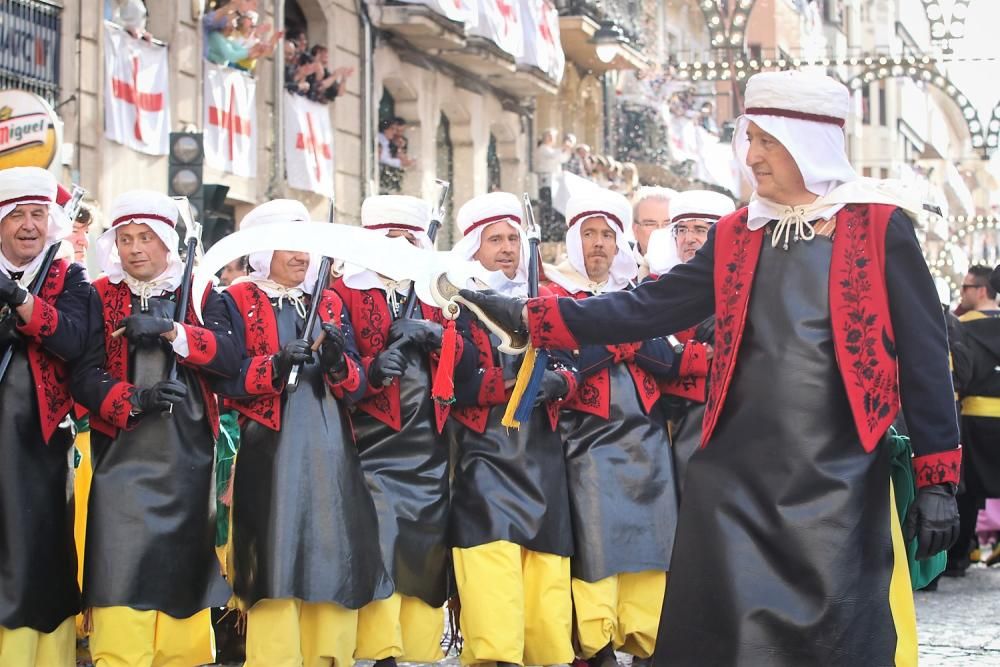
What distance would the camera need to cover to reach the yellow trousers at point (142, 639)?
271 inches

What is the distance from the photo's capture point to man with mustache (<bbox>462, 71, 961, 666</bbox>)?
4895 mm

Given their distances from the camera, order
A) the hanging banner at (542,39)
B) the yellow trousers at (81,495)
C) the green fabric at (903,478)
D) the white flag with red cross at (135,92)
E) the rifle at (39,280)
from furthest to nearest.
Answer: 1. the hanging banner at (542,39)
2. the white flag with red cross at (135,92)
3. the yellow trousers at (81,495)
4. the rifle at (39,280)
5. the green fabric at (903,478)

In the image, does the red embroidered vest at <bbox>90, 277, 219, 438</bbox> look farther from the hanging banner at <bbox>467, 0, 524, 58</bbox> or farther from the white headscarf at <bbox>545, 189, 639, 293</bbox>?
the hanging banner at <bbox>467, 0, 524, 58</bbox>

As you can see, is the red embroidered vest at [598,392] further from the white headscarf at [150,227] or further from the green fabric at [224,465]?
the white headscarf at [150,227]

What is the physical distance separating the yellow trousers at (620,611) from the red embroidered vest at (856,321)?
267 cm

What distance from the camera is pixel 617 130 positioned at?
1379 inches

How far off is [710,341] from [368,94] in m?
14.7

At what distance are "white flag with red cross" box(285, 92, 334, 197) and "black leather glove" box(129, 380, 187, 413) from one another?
1323 cm

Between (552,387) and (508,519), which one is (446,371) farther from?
(508,519)

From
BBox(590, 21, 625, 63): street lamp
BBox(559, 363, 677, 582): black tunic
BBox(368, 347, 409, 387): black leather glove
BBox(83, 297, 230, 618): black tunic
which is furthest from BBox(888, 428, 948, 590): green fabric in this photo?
BBox(590, 21, 625, 63): street lamp

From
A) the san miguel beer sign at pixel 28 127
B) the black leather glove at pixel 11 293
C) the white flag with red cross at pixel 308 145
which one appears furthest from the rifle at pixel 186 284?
the white flag with red cross at pixel 308 145

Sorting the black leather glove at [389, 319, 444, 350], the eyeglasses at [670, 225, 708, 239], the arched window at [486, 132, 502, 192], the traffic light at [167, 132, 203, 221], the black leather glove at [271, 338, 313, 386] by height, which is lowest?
the black leather glove at [271, 338, 313, 386]

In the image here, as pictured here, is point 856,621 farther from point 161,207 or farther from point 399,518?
point 161,207

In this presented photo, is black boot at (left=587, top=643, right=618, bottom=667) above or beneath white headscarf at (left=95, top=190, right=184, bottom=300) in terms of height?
beneath
